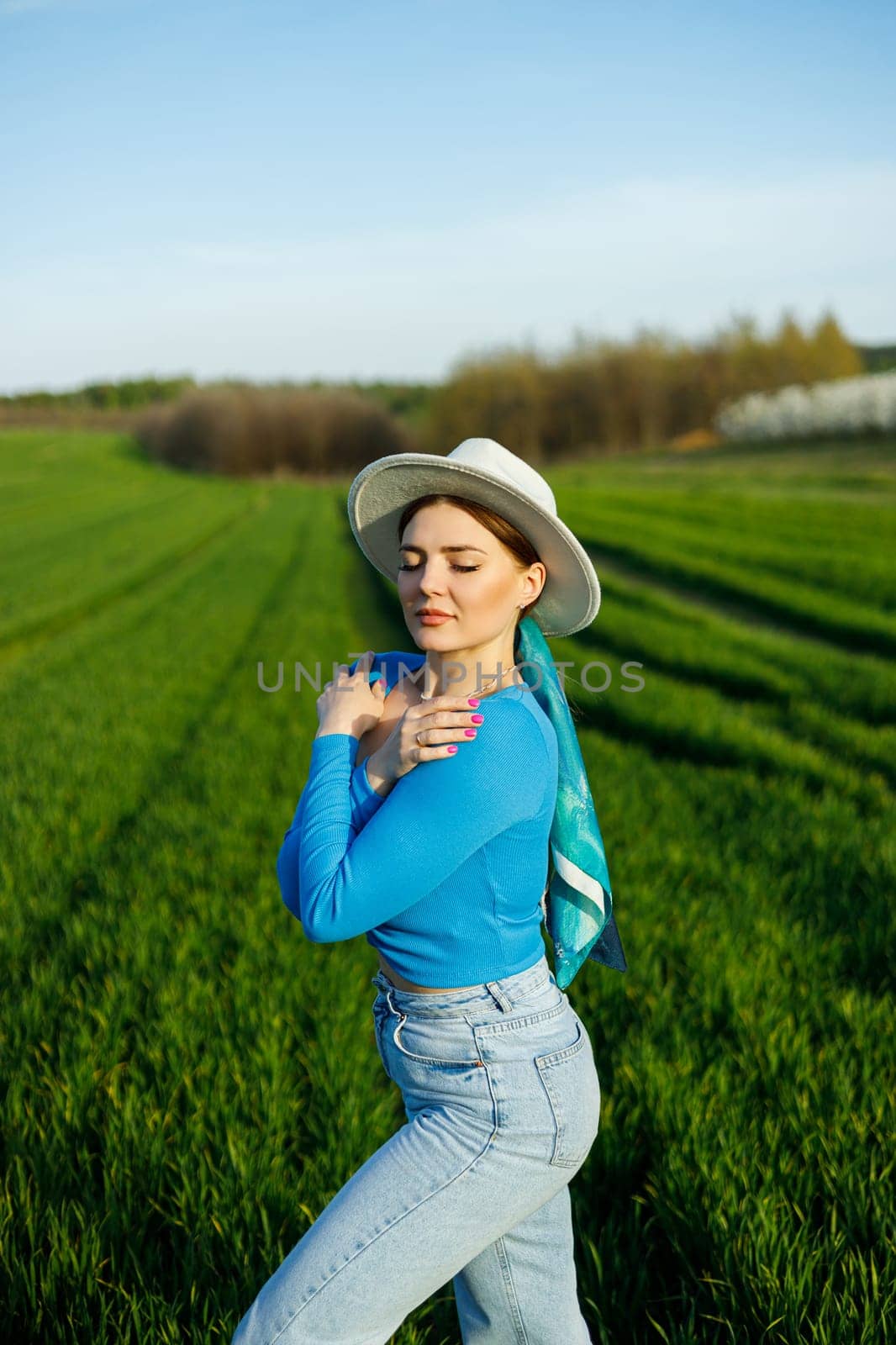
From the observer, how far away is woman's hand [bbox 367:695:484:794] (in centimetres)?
152

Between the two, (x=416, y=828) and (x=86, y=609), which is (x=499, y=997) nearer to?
(x=416, y=828)

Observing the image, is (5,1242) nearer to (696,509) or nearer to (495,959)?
(495,959)

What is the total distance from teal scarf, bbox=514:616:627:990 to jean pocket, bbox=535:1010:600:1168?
0.14 metres

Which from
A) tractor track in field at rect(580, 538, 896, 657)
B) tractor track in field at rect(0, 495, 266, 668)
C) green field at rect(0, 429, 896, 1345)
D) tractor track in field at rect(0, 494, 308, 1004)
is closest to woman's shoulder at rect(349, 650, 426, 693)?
green field at rect(0, 429, 896, 1345)

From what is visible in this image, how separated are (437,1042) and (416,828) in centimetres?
38

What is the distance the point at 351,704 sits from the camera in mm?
1744

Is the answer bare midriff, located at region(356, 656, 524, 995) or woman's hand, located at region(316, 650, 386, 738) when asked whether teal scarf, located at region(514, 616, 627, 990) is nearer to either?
bare midriff, located at region(356, 656, 524, 995)

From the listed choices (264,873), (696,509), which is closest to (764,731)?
(264,873)

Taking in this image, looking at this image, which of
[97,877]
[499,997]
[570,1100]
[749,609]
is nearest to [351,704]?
[499,997]

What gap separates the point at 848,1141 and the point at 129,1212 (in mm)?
1876

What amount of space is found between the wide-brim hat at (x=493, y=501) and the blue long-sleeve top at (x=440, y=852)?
28 centimetres

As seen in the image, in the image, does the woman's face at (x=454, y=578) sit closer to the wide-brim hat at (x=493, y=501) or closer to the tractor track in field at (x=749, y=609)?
the wide-brim hat at (x=493, y=501)

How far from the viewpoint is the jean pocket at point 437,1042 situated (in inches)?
63.7

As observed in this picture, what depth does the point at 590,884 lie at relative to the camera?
1818 millimetres
